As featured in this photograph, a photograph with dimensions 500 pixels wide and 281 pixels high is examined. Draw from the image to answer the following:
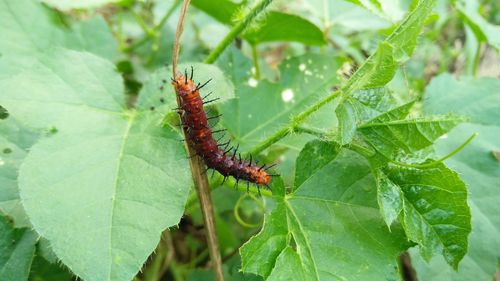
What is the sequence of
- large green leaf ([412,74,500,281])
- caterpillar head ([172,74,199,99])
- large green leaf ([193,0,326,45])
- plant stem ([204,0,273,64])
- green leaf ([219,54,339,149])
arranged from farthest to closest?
large green leaf ([193,0,326,45]), green leaf ([219,54,339,149]), plant stem ([204,0,273,64]), large green leaf ([412,74,500,281]), caterpillar head ([172,74,199,99])

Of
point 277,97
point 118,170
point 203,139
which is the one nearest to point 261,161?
point 277,97

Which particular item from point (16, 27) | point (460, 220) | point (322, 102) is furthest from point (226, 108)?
point (460, 220)

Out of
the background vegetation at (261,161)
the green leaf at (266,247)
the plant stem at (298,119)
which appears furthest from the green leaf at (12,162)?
the plant stem at (298,119)

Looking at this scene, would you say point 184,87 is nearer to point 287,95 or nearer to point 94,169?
point 94,169

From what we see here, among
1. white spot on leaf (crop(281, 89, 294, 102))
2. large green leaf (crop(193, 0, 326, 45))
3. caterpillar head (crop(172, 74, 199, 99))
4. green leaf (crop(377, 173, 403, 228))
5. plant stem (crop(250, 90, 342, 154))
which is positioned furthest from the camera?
large green leaf (crop(193, 0, 326, 45))

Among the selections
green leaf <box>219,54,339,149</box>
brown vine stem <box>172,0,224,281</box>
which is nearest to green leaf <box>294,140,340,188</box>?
brown vine stem <box>172,0,224,281</box>

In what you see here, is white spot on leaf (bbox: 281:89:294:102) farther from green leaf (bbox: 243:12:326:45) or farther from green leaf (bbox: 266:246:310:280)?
green leaf (bbox: 266:246:310:280)

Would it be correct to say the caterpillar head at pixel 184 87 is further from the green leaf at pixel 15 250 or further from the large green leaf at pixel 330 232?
the green leaf at pixel 15 250

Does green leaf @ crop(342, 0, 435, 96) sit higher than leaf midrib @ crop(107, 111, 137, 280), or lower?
higher
